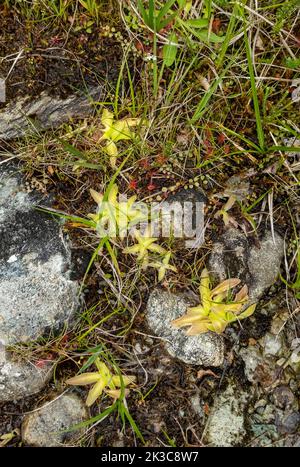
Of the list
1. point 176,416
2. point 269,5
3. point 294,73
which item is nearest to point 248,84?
point 294,73

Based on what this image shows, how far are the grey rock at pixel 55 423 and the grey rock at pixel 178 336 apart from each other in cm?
64

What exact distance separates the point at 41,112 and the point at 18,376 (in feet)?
5.20

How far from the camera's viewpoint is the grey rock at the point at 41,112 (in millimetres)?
2789

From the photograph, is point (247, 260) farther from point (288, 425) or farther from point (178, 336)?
point (288, 425)

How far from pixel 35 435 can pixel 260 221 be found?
1.86 m

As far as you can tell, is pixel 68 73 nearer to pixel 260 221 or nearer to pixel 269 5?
pixel 269 5

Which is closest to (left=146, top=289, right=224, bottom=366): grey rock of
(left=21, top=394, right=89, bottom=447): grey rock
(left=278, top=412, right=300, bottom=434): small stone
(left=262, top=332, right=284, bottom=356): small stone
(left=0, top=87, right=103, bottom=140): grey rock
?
(left=262, top=332, right=284, bottom=356): small stone

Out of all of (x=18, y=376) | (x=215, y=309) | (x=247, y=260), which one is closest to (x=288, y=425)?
(x=215, y=309)

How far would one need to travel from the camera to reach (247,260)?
2.84m

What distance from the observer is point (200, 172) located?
285 centimetres

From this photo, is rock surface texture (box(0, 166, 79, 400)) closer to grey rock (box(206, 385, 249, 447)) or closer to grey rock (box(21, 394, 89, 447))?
grey rock (box(21, 394, 89, 447))

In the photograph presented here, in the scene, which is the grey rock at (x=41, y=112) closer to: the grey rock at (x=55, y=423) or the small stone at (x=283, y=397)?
the grey rock at (x=55, y=423)

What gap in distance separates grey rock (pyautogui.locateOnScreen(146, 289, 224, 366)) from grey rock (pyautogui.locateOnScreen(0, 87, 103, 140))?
121 centimetres
